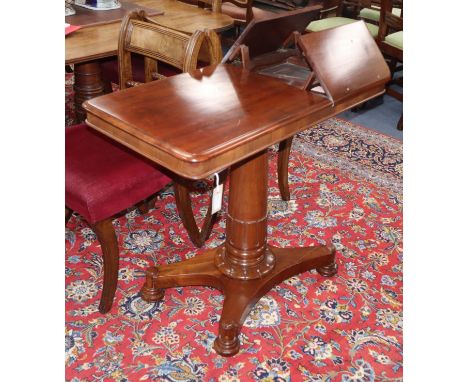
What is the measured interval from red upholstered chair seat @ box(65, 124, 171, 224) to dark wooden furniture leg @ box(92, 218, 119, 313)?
0.18 feet

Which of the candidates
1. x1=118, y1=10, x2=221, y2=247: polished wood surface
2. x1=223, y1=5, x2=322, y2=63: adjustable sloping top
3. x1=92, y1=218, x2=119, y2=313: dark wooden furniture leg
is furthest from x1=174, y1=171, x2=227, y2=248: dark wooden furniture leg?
x1=223, y1=5, x2=322, y2=63: adjustable sloping top

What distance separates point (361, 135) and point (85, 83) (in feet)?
5.74

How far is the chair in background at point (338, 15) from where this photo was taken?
3.94 m

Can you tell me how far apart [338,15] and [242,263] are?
3.03 meters

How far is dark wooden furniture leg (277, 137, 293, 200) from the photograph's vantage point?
99.9 inches

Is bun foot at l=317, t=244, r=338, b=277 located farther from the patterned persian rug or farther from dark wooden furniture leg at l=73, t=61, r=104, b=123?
dark wooden furniture leg at l=73, t=61, r=104, b=123

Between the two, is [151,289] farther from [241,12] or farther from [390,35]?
[241,12]

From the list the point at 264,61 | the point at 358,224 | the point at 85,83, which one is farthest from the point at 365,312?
the point at 85,83

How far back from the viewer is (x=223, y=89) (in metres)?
1.52

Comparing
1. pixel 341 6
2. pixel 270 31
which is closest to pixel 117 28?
pixel 270 31

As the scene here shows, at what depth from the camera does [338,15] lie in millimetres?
4336

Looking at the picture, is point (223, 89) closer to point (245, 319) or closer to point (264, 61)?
point (264, 61)

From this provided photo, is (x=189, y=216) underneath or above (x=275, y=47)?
underneath

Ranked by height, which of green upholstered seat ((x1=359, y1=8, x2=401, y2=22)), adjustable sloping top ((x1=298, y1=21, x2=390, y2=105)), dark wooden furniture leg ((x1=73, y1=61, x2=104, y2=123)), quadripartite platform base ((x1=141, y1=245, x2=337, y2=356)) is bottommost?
quadripartite platform base ((x1=141, y1=245, x2=337, y2=356))
